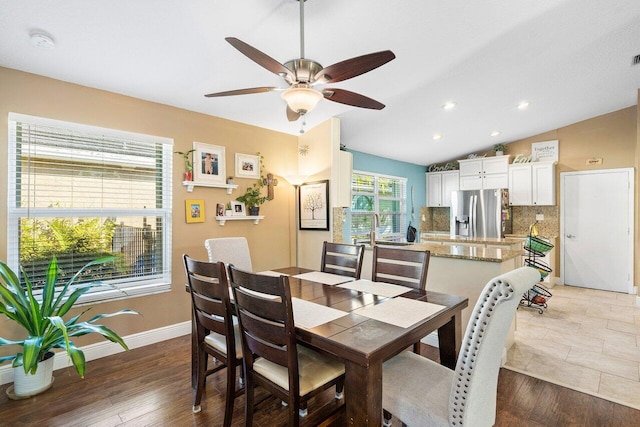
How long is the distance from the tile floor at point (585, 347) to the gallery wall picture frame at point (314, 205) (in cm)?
238

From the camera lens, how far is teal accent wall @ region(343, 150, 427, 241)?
5.40 meters

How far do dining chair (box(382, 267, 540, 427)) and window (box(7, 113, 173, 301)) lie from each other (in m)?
2.41

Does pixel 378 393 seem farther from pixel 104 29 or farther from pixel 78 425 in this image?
pixel 104 29

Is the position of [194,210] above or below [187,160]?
below

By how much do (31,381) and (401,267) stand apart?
278 cm

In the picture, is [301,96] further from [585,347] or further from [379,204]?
[379,204]

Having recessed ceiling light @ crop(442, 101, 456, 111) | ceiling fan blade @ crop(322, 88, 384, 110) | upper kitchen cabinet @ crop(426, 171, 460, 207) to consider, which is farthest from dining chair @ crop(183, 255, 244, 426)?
upper kitchen cabinet @ crop(426, 171, 460, 207)

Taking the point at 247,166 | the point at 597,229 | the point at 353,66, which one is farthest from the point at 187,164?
the point at 597,229

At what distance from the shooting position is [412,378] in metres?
1.47

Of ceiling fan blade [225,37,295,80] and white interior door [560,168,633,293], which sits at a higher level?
ceiling fan blade [225,37,295,80]

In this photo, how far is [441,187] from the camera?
22.2ft

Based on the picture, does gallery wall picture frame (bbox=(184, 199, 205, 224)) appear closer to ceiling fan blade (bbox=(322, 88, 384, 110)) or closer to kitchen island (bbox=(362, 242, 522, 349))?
ceiling fan blade (bbox=(322, 88, 384, 110))

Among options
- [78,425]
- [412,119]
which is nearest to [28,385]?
[78,425]

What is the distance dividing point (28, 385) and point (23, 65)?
2361 millimetres
